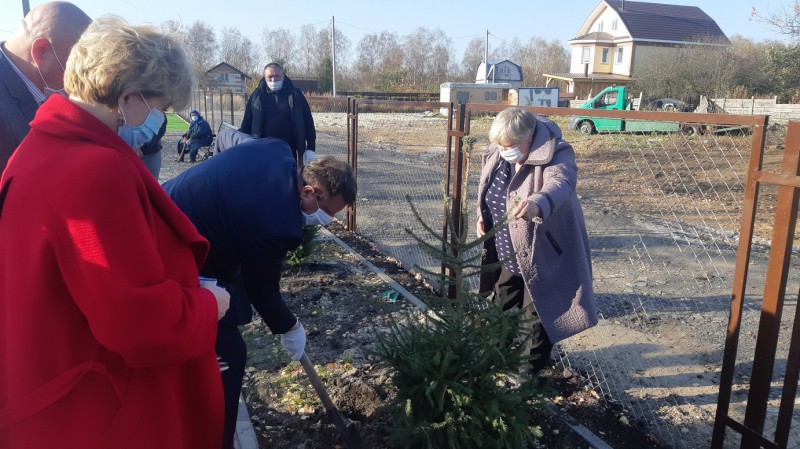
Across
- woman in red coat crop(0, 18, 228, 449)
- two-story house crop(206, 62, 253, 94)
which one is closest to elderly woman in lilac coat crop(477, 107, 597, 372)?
woman in red coat crop(0, 18, 228, 449)

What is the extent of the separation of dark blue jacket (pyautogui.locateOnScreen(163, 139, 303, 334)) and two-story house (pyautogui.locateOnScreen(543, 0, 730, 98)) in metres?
43.6

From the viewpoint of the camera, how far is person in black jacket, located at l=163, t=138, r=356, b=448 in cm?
200

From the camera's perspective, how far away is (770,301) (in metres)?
2.19

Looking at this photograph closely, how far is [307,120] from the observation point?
247 inches

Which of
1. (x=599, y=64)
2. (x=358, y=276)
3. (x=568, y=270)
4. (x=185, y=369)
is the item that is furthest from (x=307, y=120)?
(x=599, y=64)


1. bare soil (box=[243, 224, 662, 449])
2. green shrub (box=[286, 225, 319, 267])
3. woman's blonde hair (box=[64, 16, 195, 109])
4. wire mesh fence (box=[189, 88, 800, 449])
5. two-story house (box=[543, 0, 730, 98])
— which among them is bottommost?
wire mesh fence (box=[189, 88, 800, 449])

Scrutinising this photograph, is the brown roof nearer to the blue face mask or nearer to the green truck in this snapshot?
the green truck

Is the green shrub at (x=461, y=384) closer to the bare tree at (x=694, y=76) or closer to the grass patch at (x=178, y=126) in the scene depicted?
the grass patch at (x=178, y=126)

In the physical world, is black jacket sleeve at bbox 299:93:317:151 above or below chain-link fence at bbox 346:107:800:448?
above

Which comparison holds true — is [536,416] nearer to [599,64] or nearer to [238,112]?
[238,112]

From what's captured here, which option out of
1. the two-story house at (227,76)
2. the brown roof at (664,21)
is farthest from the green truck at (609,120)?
the brown roof at (664,21)

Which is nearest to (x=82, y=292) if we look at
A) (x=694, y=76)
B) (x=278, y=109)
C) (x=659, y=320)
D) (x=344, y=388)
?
(x=344, y=388)

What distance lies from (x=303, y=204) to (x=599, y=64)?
5068 centimetres

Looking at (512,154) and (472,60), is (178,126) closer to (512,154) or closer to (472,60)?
(512,154)
